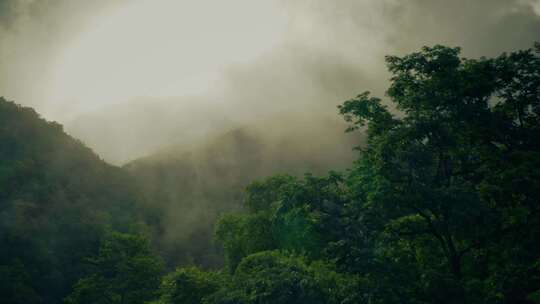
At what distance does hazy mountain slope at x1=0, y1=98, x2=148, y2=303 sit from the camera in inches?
2454

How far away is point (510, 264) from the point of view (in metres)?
14.4

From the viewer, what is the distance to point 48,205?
8006cm

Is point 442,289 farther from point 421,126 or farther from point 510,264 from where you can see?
point 421,126

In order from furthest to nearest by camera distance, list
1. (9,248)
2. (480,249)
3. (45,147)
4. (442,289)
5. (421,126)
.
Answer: (45,147), (9,248), (480,249), (421,126), (442,289)

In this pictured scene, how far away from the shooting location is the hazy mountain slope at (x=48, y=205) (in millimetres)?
62344

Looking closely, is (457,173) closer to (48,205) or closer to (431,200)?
(431,200)

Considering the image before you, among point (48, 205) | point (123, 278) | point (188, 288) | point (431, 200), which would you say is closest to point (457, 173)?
point (431, 200)

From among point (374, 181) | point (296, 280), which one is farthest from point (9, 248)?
point (374, 181)

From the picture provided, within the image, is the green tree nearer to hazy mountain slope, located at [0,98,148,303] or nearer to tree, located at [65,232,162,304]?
tree, located at [65,232,162,304]

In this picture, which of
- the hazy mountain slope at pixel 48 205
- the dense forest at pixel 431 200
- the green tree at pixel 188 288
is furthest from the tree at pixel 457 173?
the hazy mountain slope at pixel 48 205

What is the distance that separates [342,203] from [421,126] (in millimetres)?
4454

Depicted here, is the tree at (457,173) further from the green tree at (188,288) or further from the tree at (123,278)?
the tree at (123,278)

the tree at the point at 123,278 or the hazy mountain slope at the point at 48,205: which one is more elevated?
the hazy mountain slope at the point at 48,205

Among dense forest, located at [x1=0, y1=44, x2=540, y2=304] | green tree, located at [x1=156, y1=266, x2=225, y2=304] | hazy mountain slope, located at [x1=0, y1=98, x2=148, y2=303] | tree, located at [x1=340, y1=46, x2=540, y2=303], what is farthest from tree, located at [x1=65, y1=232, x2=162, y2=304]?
tree, located at [x1=340, y1=46, x2=540, y2=303]
